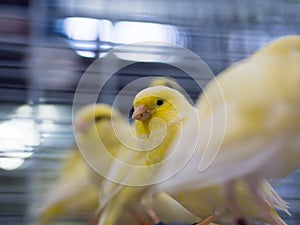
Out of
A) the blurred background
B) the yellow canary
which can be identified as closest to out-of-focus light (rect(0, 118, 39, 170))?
the blurred background

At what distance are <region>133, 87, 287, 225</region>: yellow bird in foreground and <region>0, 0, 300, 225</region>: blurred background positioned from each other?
1.18 feet

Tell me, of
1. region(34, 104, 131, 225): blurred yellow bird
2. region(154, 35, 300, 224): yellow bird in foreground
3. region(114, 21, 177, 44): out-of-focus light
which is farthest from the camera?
region(114, 21, 177, 44): out-of-focus light

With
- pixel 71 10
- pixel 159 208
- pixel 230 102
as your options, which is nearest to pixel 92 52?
pixel 71 10

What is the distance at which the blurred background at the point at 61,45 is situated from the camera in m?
0.86

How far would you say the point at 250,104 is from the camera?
389 mm

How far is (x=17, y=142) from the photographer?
0.90 m

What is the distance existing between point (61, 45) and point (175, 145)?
0.52m

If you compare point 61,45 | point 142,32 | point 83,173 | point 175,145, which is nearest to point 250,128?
point 175,145

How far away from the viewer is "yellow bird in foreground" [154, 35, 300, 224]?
0.38 meters

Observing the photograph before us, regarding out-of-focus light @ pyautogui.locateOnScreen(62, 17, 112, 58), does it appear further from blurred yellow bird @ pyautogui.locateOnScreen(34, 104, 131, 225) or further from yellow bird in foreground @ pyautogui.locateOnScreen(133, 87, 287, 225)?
yellow bird in foreground @ pyautogui.locateOnScreen(133, 87, 287, 225)

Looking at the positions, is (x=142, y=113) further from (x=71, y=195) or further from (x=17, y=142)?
(x=17, y=142)

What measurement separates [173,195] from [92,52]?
1.45 feet

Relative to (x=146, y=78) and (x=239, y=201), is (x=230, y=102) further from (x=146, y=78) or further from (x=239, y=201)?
(x=146, y=78)

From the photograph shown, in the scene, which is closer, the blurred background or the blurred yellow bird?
the blurred yellow bird
